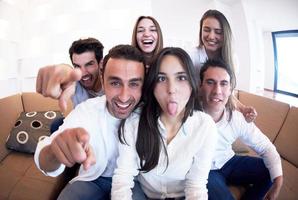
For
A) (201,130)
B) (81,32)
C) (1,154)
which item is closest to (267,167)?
(201,130)

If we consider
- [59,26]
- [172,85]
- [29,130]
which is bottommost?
[29,130]

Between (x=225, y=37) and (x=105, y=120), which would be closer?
(x=105, y=120)

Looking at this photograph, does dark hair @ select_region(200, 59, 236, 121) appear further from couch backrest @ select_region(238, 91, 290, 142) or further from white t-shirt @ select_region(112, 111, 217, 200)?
couch backrest @ select_region(238, 91, 290, 142)

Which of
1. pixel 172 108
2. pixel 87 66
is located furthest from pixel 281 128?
pixel 87 66

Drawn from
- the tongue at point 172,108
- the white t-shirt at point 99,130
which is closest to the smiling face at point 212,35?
the tongue at point 172,108

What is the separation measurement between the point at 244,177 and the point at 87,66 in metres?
0.95

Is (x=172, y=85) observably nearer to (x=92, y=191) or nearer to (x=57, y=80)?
(x=57, y=80)

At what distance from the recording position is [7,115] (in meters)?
1.51

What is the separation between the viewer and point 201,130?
0.72 metres

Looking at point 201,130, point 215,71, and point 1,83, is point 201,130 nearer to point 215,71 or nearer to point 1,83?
point 215,71

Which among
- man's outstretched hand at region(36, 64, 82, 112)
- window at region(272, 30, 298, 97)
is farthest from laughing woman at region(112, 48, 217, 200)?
Result: window at region(272, 30, 298, 97)

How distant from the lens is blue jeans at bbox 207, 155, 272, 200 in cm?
83

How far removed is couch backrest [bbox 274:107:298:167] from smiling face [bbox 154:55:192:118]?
96cm

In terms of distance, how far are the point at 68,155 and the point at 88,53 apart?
0.70 m
